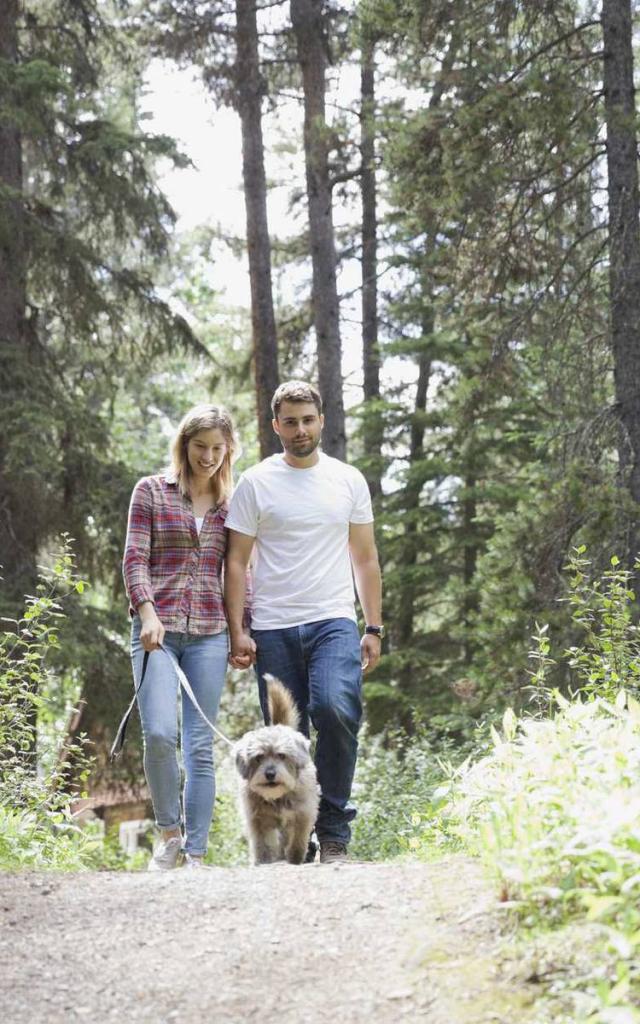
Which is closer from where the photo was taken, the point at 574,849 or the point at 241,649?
the point at 574,849

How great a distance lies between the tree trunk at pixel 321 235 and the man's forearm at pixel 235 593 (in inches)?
388

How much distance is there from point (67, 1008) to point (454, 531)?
16047 millimetres

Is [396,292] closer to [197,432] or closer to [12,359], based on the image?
[12,359]

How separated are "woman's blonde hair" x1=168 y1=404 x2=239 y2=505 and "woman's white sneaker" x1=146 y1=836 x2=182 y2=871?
5.62 ft

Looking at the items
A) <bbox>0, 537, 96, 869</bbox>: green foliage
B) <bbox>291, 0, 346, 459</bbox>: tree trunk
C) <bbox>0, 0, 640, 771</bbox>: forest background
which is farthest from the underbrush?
<bbox>291, 0, 346, 459</bbox>: tree trunk

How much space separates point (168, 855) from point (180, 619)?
117 cm

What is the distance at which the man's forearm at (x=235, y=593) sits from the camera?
620 centimetres

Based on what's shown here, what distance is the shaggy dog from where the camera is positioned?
604cm

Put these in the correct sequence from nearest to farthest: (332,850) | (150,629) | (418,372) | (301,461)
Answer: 1. (150,629)
2. (301,461)
3. (332,850)
4. (418,372)

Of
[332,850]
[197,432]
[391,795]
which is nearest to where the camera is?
[197,432]

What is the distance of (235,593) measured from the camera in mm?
6195

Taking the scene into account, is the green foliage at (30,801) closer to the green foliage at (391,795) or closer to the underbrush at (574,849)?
the underbrush at (574,849)

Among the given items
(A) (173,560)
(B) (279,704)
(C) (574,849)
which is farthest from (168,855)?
(C) (574,849)

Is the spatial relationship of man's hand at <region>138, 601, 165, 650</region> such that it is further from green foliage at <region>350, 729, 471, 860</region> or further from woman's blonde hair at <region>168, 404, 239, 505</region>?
green foliage at <region>350, 729, 471, 860</region>
